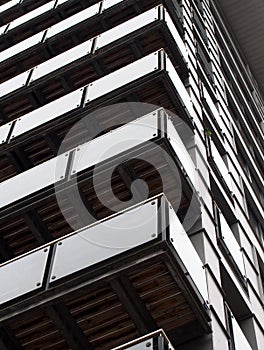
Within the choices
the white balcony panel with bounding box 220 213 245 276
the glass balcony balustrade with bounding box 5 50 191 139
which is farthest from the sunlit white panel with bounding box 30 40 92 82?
the white balcony panel with bounding box 220 213 245 276

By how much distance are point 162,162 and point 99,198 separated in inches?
38.4

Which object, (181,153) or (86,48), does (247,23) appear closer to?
(86,48)

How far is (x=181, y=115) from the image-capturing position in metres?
12.9

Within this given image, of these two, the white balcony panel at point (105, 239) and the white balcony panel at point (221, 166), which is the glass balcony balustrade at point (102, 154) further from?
the white balcony panel at point (221, 166)

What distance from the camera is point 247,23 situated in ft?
115

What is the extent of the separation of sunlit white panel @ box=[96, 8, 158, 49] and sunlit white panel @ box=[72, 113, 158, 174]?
4331 millimetres

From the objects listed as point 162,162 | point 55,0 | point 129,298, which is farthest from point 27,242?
point 55,0

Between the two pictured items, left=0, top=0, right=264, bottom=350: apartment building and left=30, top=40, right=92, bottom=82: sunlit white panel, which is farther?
left=30, top=40, right=92, bottom=82: sunlit white panel

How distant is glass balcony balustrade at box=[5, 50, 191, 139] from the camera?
12.8 meters

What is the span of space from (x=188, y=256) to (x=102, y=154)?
2.59 meters

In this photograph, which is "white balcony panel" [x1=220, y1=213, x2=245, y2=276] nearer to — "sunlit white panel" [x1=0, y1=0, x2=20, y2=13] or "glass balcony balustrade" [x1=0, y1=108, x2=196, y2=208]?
"glass balcony balustrade" [x1=0, y1=108, x2=196, y2=208]

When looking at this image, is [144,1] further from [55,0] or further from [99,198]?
[99,198]

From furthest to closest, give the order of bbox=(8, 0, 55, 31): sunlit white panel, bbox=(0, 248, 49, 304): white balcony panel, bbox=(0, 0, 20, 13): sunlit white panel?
bbox=(0, 0, 20, 13): sunlit white panel
bbox=(8, 0, 55, 31): sunlit white panel
bbox=(0, 248, 49, 304): white balcony panel

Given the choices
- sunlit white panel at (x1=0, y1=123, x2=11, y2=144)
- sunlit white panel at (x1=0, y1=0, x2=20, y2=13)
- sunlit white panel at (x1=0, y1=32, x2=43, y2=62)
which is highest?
sunlit white panel at (x1=0, y1=0, x2=20, y2=13)
